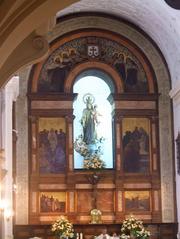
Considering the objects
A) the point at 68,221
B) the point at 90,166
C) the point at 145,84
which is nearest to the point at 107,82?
the point at 145,84

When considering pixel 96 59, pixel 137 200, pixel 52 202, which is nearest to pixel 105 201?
pixel 137 200

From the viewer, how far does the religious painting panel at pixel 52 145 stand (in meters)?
24.3

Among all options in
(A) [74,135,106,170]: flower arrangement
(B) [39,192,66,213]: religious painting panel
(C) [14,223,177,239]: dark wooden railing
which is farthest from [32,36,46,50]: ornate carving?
(B) [39,192,66,213]: religious painting panel

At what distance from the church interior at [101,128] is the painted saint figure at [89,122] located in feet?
0.14

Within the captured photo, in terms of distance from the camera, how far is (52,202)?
944 inches

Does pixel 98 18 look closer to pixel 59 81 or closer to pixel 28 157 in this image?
pixel 59 81

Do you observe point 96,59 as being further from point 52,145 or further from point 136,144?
point 52,145

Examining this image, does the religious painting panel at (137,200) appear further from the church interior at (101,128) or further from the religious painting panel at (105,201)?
the religious painting panel at (105,201)

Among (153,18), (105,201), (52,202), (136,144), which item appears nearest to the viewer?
(153,18)

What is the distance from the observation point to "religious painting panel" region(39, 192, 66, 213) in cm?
2394

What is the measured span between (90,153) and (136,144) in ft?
6.19

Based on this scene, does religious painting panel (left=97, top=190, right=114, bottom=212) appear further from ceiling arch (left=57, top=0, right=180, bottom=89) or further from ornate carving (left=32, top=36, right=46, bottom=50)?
ornate carving (left=32, top=36, right=46, bottom=50)

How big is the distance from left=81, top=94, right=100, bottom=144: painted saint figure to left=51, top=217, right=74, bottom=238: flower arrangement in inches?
142

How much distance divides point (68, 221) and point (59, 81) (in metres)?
5.54
